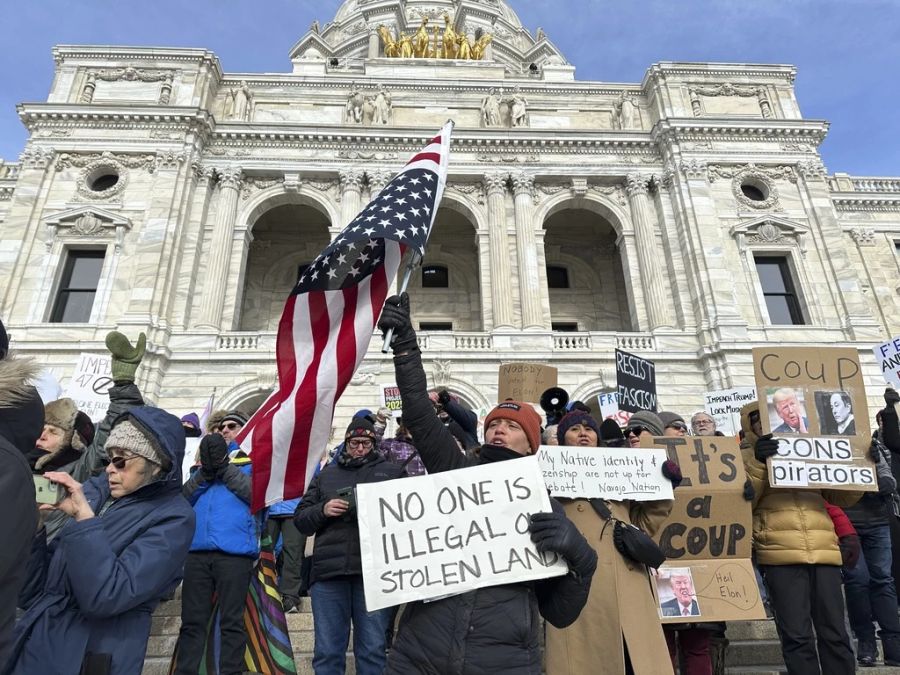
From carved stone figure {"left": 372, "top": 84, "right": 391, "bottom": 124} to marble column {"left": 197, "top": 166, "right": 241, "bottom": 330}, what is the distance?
518 cm

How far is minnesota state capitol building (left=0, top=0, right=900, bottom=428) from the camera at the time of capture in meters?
16.4

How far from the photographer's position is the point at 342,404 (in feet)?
51.4

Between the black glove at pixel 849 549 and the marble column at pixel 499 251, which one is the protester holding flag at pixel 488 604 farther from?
the marble column at pixel 499 251

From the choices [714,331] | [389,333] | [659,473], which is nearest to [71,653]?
[389,333]

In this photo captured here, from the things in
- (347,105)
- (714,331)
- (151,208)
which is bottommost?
(714,331)

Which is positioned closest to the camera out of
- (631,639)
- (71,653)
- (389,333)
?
(71,653)

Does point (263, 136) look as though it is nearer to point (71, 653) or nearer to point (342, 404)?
point (342, 404)

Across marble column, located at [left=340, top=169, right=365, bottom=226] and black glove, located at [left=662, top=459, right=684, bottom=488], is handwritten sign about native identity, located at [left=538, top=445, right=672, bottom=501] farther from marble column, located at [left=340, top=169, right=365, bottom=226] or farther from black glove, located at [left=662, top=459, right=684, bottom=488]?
marble column, located at [left=340, top=169, right=365, bottom=226]

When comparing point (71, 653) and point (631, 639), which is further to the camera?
point (631, 639)

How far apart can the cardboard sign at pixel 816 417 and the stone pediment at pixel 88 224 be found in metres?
18.0

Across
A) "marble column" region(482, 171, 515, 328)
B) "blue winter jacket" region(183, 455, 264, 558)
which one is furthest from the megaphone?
"marble column" region(482, 171, 515, 328)

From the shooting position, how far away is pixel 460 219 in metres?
22.0

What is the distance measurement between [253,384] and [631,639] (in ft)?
46.8

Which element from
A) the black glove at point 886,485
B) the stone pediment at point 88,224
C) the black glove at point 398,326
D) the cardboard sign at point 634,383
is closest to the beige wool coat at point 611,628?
the black glove at point 398,326
